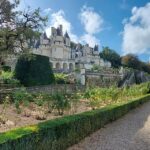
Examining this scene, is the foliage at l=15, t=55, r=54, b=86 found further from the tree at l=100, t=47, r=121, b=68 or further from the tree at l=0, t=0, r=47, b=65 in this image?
the tree at l=100, t=47, r=121, b=68

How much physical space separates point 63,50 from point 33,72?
62.4 metres

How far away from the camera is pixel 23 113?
14.1 meters

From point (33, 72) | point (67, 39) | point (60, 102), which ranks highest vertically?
point (67, 39)

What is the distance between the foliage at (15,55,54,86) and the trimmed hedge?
18.9 m

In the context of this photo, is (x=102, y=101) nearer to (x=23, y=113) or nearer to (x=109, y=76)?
(x=23, y=113)

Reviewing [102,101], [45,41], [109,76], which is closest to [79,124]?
[102,101]

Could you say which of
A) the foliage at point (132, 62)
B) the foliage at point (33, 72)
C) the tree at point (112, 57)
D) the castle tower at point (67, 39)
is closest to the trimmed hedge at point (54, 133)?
the foliage at point (33, 72)

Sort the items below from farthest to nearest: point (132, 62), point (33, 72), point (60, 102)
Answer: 1. point (132, 62)
2. point (33, 72)
3. point (60, 102)

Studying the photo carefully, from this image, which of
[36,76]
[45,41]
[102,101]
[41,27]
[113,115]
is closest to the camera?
[113,115]

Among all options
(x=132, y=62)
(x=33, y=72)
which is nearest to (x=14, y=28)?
(x=33, y=72)

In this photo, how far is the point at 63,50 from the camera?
93188mm

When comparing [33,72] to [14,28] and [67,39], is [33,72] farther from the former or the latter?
[67,39]

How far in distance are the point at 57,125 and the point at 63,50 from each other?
281ft

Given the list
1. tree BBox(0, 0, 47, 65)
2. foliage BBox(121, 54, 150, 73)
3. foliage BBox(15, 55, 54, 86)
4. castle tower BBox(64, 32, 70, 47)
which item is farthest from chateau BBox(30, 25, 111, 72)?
tree BBox(0, 0, 47, 65)
